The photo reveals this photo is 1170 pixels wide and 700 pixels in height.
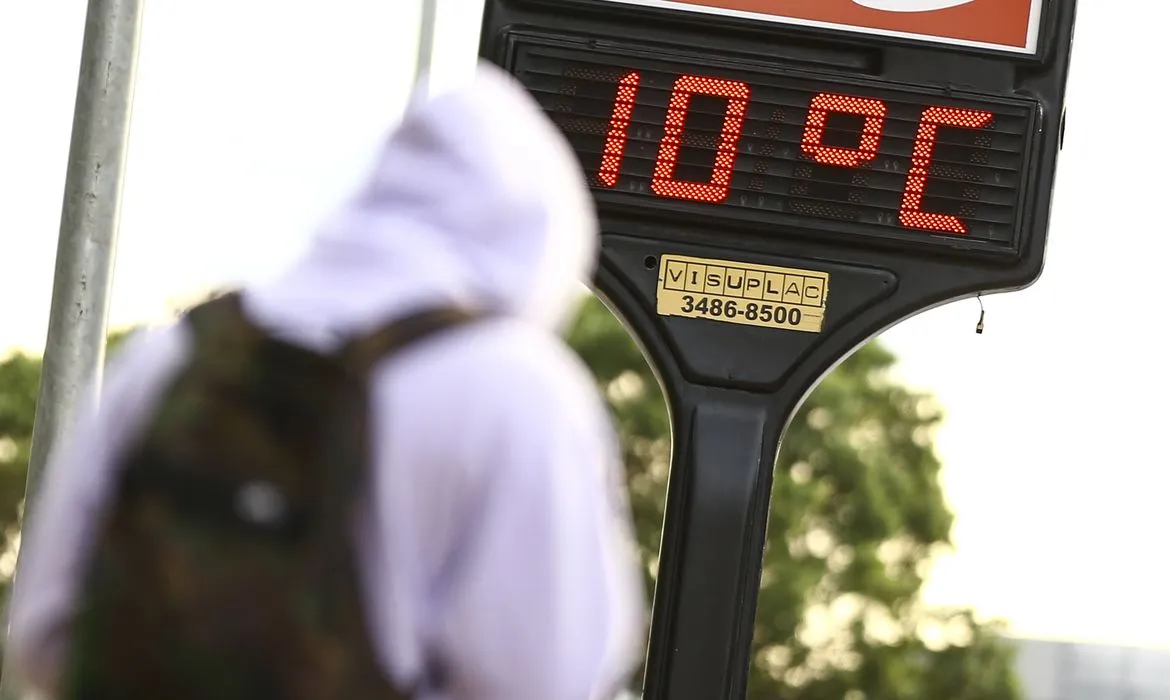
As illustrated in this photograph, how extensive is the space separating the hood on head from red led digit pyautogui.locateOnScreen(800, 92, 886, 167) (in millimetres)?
2395

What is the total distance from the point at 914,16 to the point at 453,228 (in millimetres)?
2749

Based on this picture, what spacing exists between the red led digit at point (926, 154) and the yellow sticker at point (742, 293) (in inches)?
9.4

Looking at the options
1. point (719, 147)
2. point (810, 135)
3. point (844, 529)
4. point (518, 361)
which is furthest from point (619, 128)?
point (844, 529)

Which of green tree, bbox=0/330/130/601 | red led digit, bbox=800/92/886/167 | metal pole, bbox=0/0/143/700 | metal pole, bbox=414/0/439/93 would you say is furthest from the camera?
green tree, bbox=0/330/130/601

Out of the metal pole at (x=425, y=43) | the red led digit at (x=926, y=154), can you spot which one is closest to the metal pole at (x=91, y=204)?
the red led digit at (x=926, y=154)

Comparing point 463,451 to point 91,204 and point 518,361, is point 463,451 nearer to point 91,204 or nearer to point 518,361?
point 518,361

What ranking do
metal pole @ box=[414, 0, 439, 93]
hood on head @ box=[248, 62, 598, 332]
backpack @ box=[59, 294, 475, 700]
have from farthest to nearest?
metal pole @ box=[414, 0, 439, 93] → hood on head @ box=[248, 62, 598, 332] → backpack @ box=[59, 294, 475, 700]

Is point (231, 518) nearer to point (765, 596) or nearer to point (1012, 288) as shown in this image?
point (1012, 288)

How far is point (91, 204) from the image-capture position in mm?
5980

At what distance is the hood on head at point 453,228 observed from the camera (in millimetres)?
1518

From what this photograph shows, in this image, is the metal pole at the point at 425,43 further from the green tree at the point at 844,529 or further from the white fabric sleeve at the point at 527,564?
the green tree at the point at 844,529

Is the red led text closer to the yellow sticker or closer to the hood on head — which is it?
the yellow sticker

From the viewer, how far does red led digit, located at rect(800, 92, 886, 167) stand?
3.98m

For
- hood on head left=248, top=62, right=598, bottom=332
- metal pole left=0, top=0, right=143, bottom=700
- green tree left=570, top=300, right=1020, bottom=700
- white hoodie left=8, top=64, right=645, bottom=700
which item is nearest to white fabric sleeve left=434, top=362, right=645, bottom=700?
white hoodie left=8, top=64, right=645, bottom=700
